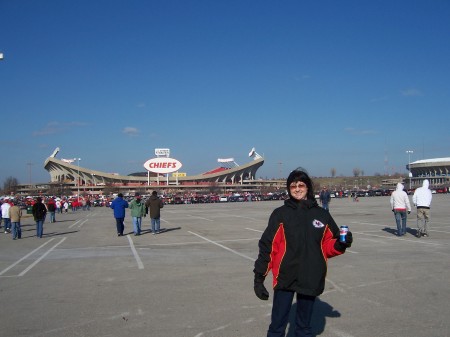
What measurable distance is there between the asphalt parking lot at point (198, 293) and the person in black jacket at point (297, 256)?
1.23m

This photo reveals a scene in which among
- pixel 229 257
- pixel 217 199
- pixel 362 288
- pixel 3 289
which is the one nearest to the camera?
pixel 362 288

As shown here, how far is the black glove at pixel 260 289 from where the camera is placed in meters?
3.82

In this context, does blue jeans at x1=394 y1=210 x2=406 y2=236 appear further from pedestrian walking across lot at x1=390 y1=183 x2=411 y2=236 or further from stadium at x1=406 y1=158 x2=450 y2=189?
stadium at x1=406 y1=158 x2=450 y2=189

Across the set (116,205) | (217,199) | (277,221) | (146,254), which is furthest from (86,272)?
(217,199)

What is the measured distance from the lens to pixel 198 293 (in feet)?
22.9

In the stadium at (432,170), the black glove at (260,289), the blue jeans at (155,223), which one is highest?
the stadium at (432,170)

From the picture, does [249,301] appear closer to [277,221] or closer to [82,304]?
[82,304]

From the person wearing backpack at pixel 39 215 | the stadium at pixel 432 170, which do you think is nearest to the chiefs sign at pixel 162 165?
the stadium at pixel 432 170

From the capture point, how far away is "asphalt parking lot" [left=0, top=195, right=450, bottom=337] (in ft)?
17.3

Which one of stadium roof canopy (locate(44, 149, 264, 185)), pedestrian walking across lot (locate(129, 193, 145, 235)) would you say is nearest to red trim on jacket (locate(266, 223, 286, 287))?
pedestrian walking across lot (locate(129, 193, 145, 235))

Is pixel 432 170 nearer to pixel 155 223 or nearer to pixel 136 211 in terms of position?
pixel 155 223

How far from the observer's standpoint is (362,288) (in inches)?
278

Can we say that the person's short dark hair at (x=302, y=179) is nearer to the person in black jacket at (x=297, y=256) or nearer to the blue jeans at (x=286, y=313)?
the person in black jacket at (x=297, y=256)

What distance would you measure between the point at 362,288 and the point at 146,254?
6310mm
